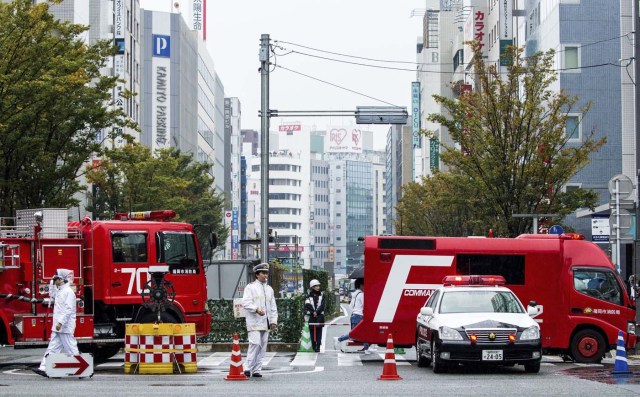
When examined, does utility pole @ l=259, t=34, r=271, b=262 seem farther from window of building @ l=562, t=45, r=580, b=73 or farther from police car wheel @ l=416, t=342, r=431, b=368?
window of building @ l=562, t=45, r=580, b=73

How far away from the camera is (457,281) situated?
2119cm

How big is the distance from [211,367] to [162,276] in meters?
2.05

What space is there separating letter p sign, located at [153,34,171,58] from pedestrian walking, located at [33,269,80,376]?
275ft

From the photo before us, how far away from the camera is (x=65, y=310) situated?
1927cm

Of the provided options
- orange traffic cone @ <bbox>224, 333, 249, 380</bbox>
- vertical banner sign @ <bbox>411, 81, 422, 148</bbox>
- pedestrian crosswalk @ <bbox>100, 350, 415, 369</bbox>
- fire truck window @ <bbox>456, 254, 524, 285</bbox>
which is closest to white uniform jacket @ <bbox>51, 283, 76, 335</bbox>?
orange traffic cone @ <bbox>224, 333, 249, 380</bbox>

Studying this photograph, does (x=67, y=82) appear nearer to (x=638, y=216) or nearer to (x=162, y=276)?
(x=162, y=276)

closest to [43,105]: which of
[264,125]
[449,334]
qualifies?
[264,125]

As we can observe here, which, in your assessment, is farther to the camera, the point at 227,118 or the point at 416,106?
the point at 227,118

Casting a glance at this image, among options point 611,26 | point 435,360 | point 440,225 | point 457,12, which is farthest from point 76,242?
point 457,12

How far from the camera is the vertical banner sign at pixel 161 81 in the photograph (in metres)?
99.6

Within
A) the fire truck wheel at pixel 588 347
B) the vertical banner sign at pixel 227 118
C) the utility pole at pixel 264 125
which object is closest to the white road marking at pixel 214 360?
the utility pole at pixel 264 125

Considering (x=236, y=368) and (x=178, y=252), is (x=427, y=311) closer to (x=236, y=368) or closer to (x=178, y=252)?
(x=236, y=368)

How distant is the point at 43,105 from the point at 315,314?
9.22 metres

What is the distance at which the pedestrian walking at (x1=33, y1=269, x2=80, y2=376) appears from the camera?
1914 cm
